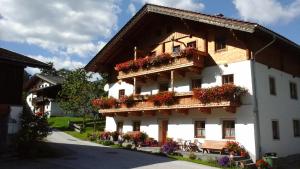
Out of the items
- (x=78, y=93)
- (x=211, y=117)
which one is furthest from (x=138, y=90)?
(x=78, y=93)

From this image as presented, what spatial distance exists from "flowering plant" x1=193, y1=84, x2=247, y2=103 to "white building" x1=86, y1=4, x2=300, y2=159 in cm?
39

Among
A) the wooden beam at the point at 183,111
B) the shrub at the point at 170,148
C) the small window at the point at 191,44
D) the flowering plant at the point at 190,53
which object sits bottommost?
the shrub at the point at 170,148

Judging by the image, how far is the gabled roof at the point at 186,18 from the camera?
769 inches

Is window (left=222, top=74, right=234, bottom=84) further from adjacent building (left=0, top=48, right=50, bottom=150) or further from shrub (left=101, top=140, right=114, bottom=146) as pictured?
adjacent building (left=0, top=48, right=50, bottom=150)

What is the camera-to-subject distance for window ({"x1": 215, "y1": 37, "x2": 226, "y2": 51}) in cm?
2224

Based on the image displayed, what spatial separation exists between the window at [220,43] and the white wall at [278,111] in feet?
8.49

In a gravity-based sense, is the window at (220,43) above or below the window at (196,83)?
above

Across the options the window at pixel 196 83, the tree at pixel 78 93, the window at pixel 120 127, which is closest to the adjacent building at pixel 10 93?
the window at pixel 196 83

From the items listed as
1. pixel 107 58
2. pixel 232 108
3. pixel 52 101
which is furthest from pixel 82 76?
pixel 232 108

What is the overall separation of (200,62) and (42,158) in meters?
11.4

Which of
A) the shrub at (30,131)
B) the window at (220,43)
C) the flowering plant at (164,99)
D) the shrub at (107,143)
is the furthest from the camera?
the shrub at (107,143)

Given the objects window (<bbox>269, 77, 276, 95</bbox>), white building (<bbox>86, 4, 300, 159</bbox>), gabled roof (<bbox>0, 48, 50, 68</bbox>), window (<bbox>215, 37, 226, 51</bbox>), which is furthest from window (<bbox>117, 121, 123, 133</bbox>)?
window (<bbox>269, 77, 276, 95</bbox>)

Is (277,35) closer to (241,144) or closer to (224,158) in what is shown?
(241,144)

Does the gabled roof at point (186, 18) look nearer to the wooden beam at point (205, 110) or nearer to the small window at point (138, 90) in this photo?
the small window at point (138, 90)
